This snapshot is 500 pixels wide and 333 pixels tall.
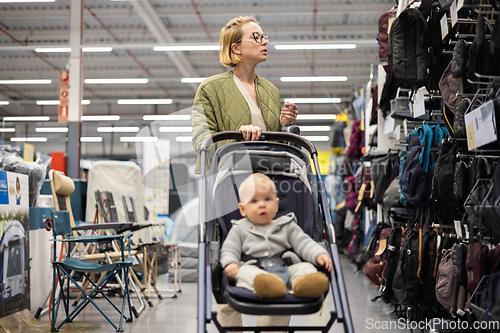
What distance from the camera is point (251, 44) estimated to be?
2.40 metres

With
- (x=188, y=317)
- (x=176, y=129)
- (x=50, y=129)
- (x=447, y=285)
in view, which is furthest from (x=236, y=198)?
(x=50, y=129)

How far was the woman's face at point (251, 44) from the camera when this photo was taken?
240cm

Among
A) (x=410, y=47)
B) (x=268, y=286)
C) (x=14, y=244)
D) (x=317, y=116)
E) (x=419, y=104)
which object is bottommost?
(x=14, y=244)

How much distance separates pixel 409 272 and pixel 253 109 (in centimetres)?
194

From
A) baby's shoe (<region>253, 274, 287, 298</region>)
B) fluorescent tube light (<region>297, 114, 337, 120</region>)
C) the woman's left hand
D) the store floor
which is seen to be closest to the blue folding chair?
the store floor

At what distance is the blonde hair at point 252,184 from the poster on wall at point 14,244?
2.16m

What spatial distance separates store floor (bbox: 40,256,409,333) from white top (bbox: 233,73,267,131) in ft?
5.68

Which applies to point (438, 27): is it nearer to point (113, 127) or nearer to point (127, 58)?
point (127, 58)

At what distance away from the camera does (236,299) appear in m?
1.79

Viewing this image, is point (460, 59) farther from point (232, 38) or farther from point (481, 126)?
point (232, 38)

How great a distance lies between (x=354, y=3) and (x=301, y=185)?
8364 mm

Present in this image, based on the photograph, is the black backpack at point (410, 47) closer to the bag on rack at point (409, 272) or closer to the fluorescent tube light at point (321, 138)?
the bag on rack at point (409, 272)

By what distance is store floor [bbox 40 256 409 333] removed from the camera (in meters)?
3.83

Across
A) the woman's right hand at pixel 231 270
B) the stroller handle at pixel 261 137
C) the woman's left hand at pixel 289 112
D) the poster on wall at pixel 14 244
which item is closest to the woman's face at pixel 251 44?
the woman's left hand at pixel 289 112
